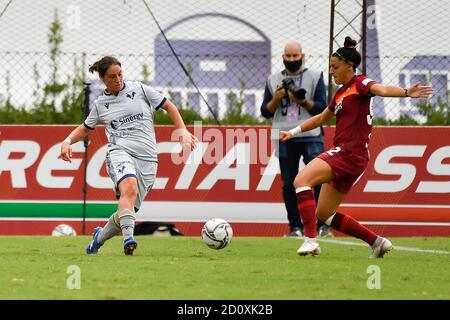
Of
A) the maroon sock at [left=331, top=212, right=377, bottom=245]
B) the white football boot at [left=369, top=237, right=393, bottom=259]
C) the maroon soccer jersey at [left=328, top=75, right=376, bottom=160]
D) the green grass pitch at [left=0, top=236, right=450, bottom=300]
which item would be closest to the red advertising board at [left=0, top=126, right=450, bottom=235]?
the green grass pitch at [left=0, top=236, right=450, bottom=300]

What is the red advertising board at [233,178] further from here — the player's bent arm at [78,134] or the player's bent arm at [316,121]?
the player's bent arm at [316,121]

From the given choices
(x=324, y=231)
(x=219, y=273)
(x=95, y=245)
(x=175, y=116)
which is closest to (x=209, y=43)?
(x=324, y=231)

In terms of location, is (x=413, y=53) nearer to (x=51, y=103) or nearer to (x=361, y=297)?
(x=51, y=103)

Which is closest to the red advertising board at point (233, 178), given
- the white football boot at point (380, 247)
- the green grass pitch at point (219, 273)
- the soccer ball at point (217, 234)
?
the green grass pitch at point (219, 273)

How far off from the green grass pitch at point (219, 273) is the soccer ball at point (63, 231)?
3270 millimetres

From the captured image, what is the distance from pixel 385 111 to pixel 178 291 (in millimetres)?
9801

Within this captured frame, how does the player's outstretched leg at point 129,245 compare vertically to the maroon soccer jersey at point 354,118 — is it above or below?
below

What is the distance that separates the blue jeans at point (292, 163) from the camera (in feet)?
46.1

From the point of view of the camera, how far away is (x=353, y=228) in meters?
10.2

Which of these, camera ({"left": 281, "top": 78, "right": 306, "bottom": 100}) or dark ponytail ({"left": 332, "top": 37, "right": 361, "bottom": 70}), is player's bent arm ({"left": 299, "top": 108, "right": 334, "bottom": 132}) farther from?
camera ({"left": 281, "top": 78, "right": 306, "bottom": 100})

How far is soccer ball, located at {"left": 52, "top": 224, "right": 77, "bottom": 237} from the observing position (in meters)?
15.1

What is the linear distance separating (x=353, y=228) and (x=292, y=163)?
4012 mm

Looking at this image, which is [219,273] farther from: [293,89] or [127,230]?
[293,89]

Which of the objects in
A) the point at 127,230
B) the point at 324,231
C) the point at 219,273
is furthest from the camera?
the point at 324,231
